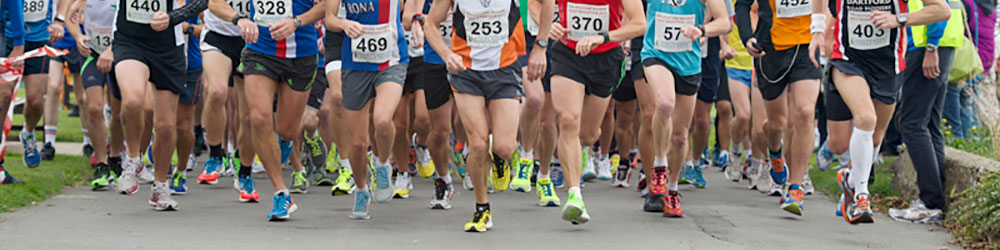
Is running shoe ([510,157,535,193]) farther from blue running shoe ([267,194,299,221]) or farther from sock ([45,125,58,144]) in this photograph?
sock ([45,125,58,144])

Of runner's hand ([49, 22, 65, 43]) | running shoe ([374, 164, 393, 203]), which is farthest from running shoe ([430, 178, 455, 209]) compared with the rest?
runner's hand ([49, 22, 65, 43])

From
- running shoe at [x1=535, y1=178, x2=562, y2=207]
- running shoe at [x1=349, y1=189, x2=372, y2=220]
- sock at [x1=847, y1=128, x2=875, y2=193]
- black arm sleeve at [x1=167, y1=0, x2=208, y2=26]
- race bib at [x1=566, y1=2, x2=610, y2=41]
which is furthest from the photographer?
running shoe at [x1=535, y1=178, x2=562, y2=207]

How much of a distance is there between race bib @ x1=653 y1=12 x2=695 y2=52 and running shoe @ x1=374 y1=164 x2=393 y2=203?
204cm

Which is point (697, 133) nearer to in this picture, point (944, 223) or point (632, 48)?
point (632, 48)

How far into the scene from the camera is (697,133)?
11266 millimetres

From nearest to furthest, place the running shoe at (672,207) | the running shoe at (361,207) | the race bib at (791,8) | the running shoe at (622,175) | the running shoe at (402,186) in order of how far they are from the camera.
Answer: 1. the running shoe at (361,207)
2. the running shoe at (672,207)
3. the race bib at (791,8)
4. the running shoe at (402,186)
5. the running shoe at (622,175)

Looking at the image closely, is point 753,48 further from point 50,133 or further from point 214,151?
point 50,133

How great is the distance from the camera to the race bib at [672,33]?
27.6ft

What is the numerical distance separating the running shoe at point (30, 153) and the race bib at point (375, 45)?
4.86 m

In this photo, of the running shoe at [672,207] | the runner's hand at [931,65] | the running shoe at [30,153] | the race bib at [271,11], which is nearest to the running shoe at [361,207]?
the race bib at [271,11]

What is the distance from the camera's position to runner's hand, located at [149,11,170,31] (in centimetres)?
829

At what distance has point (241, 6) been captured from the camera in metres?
8.59

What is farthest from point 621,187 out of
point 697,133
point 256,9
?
point 256,9

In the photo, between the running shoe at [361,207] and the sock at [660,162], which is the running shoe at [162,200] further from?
the sock at [660,162]
